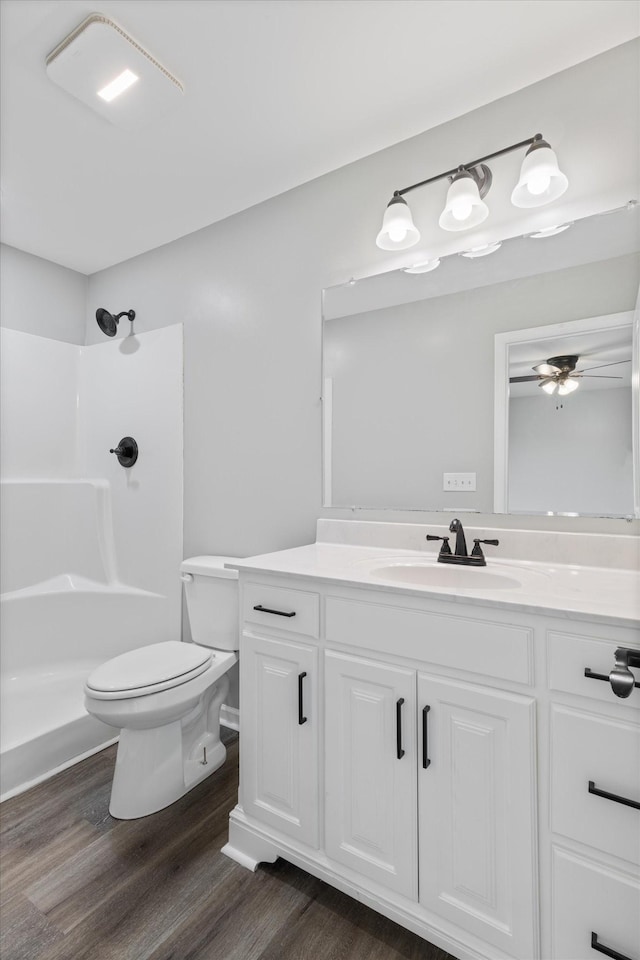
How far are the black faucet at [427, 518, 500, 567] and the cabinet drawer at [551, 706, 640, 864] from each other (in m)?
0.52

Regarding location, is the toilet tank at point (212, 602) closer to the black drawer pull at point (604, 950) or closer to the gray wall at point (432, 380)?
the gray wall at point (432, 380)

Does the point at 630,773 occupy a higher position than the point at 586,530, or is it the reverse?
the point at 586,530

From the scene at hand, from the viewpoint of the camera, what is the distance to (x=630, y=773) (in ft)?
2.73

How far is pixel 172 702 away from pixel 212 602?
0.44 meters

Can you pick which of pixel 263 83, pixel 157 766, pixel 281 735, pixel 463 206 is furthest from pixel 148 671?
pixel 263 83

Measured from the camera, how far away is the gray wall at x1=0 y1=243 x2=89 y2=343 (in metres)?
2.51

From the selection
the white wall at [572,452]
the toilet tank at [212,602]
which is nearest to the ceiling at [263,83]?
the white wall at [572,452]

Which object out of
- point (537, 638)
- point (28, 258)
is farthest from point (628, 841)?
point (28, 258)

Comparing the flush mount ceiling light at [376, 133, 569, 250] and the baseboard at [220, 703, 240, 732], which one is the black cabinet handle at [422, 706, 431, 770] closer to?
the baseboard at [220, 703, 240, 732]

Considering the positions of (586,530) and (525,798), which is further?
(586,530)

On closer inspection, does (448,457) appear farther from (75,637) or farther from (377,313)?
(75,637)

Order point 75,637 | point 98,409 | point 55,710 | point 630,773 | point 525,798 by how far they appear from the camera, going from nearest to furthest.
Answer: point 630,773, point 525,798, point 55,710, point 75,637, point 98,409

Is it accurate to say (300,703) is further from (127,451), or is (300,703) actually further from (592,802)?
(127,451)

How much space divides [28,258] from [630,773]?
3275mm
